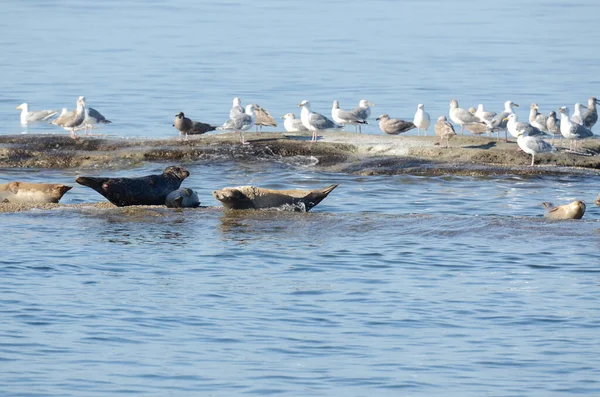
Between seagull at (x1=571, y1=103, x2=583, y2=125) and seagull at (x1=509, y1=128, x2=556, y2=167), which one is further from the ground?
seagull at (x1=571, y1=103, x2=583, y2=125)

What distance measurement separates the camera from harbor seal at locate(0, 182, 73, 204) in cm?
1384

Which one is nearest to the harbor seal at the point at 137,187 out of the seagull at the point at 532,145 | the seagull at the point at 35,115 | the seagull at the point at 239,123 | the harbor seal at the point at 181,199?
the harbor seal at the point at 181,199

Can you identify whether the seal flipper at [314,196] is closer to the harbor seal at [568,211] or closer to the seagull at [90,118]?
the harbor seal at [568,211]

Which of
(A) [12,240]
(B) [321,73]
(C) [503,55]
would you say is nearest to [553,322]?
(A) [12,240]

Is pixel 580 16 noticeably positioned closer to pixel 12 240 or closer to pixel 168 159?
pixel 168 159

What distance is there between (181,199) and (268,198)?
0.94 meters

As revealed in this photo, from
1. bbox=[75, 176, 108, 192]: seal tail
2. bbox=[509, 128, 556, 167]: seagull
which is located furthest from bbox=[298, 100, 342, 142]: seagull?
bbox=[75, 176, 108, 192]: seal tail

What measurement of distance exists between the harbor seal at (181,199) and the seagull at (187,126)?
239 inches

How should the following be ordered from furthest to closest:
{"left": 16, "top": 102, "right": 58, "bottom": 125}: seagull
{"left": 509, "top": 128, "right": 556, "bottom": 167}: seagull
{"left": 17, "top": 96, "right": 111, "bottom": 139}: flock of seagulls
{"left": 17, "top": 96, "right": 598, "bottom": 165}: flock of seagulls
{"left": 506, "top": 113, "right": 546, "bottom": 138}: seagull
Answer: {"left": 16, "top": 102, "right": 58, "bottom": 125}: seagull → {"left": 17, "top": 96, "right": 111, "bottom": 139}: flock of seagulls → {"left": 506, "top": 113, "right": 546, "bottom": 138}: seagull → {"left": 17, "top": 96, "right": 598, "bottom": 165}: flock of seagulls → {"left": 509, "top": 128, "right": 556, "bottom": 167}: seagull

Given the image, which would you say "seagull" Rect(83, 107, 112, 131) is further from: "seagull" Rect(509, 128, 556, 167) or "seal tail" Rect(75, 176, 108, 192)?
"seal tail" Rect(75, 176, 108, 192)

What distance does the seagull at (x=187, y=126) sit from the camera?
20.0m

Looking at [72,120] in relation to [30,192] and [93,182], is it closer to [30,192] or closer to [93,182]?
[30,192]

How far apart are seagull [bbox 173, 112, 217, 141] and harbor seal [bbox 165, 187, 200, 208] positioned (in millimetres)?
6061

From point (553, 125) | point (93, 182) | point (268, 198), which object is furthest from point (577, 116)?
point (93, 182)
